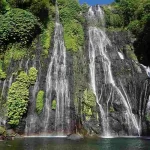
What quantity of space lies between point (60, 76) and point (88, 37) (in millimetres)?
7812

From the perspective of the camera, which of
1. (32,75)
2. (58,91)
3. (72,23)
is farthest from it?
(72,23)

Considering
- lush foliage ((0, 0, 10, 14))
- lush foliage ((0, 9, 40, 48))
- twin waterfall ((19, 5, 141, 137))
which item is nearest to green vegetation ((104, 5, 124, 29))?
twin waterfall ((19, 5, 141, 137))

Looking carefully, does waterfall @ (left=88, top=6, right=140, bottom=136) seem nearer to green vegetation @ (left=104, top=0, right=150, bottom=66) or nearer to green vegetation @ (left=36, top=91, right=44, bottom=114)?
green vegetation @ (left=104, top=0, right=150, bottom=66)

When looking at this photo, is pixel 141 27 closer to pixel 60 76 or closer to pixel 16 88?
pixel 60 76

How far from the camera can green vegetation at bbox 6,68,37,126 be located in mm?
30703

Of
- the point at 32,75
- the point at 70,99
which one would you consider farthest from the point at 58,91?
the point at 32,75

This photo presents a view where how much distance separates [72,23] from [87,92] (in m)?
10.7

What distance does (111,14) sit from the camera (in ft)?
143

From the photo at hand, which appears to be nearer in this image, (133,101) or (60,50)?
(133,101)

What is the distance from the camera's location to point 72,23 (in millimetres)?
39375

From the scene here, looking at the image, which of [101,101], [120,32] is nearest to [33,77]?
[101,101]

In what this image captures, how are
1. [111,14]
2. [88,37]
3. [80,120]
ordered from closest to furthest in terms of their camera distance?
[80,120], [88,37], [111,14]

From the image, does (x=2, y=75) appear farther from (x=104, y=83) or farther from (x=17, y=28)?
(x=104, y=83)

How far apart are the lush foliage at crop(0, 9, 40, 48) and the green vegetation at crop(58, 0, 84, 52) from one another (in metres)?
4.28
